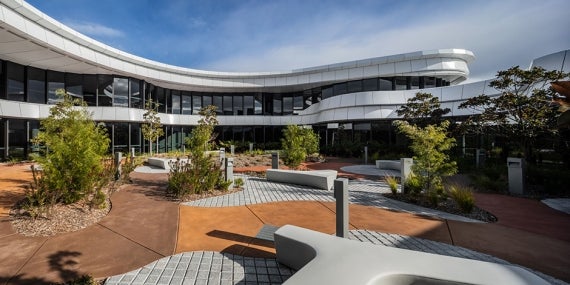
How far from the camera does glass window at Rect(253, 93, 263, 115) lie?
110ft

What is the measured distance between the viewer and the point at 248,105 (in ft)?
110

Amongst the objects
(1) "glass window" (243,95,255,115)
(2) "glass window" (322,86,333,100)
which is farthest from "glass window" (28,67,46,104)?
(2) "glass window" (322,86,333,100)

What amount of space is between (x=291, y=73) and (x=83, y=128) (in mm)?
24149

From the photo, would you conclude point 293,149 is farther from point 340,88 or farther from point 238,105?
point 238,105

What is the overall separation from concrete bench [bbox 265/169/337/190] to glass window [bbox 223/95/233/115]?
21.8 meters

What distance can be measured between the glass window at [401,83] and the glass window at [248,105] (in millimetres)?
17215

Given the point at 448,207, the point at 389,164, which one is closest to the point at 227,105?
the point at 389,164

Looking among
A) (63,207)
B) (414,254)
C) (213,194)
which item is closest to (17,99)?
(63,207)

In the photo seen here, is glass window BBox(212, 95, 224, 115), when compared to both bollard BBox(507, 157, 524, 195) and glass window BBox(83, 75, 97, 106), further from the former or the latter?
bollard BBox(507, 157, 524, 195)

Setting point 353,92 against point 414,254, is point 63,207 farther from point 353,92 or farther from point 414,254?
point 353,92

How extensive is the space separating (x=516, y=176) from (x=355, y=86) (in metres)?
17.9

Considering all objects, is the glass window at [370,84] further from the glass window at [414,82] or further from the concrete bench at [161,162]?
the concrete bench at [161,162]

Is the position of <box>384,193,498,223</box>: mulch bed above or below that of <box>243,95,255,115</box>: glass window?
below

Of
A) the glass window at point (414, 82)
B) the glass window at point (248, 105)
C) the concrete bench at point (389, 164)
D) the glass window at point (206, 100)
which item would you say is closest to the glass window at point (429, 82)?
the glass window at point (414, 82)
